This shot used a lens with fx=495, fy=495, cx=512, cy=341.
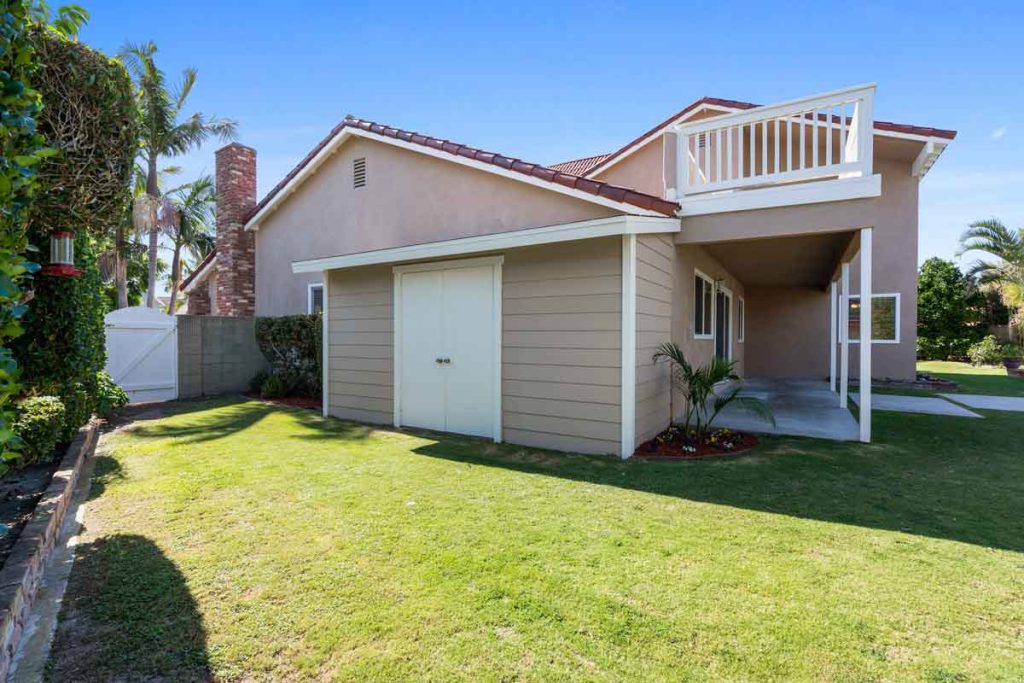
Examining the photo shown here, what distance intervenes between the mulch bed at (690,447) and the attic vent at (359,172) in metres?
7.41

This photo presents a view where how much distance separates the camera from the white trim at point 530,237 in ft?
18.0

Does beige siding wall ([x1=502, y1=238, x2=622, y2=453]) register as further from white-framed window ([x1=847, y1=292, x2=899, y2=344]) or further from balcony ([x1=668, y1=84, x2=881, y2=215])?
white-framed window ([x1=847, y1=292, x2=899, y2=344])

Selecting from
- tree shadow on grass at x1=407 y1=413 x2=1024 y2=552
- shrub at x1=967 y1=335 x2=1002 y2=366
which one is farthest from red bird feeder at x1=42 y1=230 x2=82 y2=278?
shrub at x1=967 y1=335 x2=1002 y2=366

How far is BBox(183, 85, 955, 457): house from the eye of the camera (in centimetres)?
592

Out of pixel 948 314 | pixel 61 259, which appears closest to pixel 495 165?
pixel 61 259

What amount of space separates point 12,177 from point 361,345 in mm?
6469

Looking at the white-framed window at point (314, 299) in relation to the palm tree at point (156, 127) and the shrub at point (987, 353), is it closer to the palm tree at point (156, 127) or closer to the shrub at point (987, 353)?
the palm tree at point (156, 127)

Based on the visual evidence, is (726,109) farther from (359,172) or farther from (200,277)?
(200,277)

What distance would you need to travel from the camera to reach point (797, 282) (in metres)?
13.3

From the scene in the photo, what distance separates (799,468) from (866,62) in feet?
28.8

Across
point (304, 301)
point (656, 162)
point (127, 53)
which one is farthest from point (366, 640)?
point (127, 53)

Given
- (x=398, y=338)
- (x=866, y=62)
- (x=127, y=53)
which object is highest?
(x=127, y=53)

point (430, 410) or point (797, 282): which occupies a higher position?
point (797, 282)

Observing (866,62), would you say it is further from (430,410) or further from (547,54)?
(430,410)
